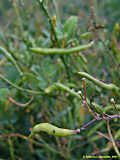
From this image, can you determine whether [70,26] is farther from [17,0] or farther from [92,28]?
[17,0]

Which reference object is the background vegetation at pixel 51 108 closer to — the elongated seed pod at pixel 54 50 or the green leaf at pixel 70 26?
the green leaf at pixel 70 26

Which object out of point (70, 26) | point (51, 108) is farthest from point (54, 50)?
point (51, 108)

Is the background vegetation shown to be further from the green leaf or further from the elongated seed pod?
the elongated seed pod

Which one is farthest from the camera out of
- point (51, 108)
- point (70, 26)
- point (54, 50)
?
point (51, 108)

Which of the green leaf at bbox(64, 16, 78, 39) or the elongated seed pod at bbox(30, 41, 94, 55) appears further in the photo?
the green leaf at bbox(64, 16, 78, 39)

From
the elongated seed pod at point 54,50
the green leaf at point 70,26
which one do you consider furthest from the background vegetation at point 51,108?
the elongated seed pod at point 54,50

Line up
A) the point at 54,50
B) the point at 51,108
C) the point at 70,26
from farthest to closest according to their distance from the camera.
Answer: the point at 51,108
the point at 70,26
the point at 54,50

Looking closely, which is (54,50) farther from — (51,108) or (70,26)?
(51,108)

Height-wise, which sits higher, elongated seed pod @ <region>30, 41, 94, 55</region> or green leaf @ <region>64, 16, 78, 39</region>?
green leaf @ <region>64, 16, 78, 39</region>

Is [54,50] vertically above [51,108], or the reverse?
[54,50]

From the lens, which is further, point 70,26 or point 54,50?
point 70,26

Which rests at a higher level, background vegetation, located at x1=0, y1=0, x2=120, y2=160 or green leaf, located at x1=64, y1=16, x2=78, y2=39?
green leaf, located at x1=64, y1=16, x2=78, y2=39

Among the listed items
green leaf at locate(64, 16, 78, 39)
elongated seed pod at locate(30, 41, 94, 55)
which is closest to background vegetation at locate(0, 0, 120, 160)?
green leaf at locate(64, 16, 78, 39)

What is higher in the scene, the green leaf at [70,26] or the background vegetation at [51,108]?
the green leaf at [70,26]
